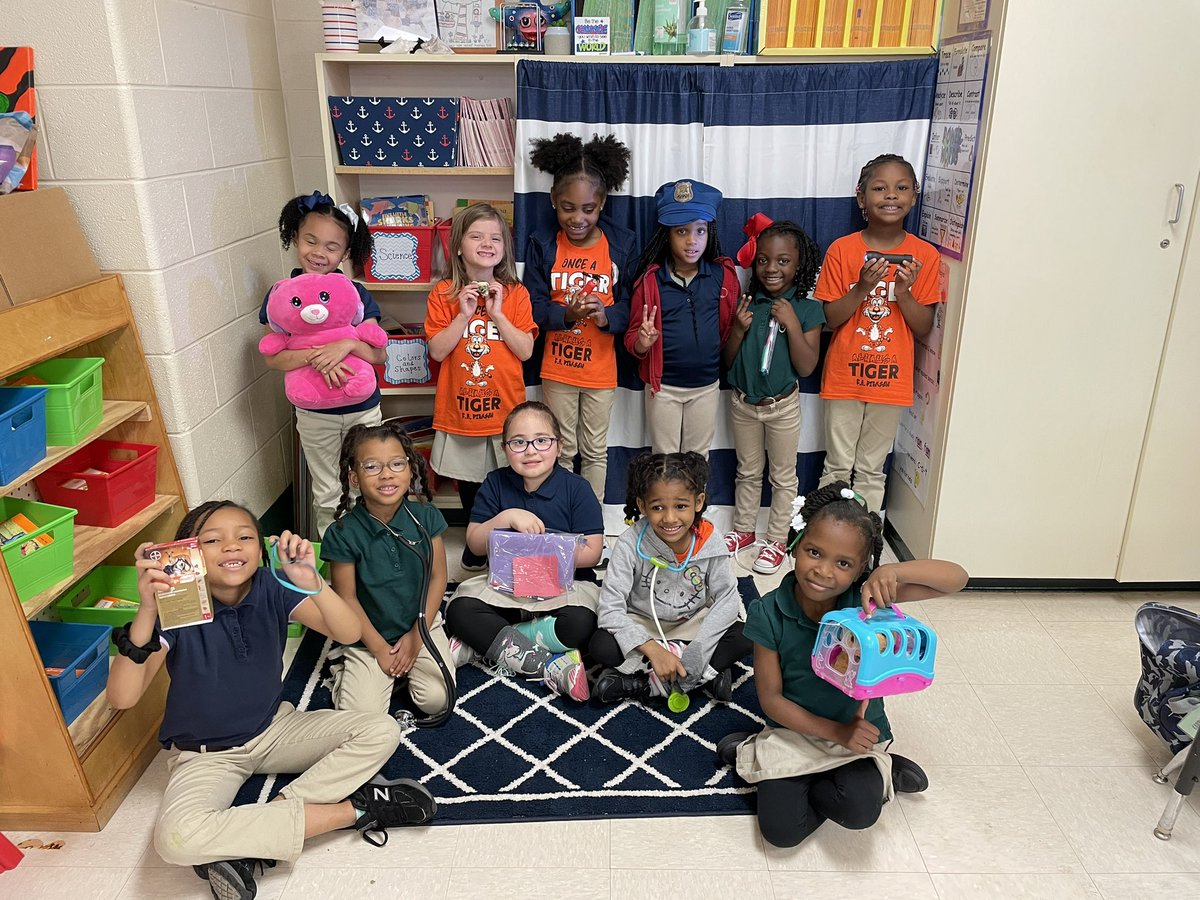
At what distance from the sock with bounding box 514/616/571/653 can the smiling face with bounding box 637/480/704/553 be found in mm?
462

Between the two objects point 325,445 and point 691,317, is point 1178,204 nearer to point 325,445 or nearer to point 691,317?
point 691,317

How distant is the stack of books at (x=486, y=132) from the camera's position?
305 centimetres

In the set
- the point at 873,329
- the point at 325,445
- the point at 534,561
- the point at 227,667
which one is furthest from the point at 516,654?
the point at 873,329

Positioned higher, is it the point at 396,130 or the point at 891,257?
the point at 396,130

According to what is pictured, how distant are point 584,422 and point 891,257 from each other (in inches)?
45.4

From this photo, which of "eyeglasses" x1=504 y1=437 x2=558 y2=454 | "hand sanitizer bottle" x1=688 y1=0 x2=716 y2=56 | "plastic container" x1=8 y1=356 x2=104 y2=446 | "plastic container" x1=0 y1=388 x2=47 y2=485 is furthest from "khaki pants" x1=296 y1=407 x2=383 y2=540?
"hand sanitizer bottle" x1=688 y1=0 x2=716 y2=56

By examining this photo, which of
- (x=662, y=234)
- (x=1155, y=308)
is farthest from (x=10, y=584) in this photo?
(x=1155, y=308)

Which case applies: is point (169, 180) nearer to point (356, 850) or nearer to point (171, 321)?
point (171, 321)

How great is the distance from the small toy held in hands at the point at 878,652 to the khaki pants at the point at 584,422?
1.36 meters

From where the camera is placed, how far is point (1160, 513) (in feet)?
9.27

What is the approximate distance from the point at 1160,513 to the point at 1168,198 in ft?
3.16

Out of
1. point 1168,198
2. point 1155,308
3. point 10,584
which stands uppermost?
point 1168,198

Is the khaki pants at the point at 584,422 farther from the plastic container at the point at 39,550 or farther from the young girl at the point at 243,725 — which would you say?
the plastic container at the point at 39,550

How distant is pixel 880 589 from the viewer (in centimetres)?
182
